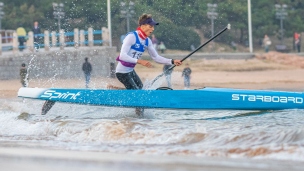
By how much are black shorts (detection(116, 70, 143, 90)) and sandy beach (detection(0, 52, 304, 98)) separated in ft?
34.5

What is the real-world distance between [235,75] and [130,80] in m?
22.6

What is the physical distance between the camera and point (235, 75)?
1438 inches

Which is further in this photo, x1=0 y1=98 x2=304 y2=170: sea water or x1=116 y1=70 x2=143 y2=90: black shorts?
x1=116 y1=70 x2=143 y2=90: black shorts

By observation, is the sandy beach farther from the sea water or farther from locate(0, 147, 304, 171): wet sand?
locate(0, 147, 304, 171): wet sand

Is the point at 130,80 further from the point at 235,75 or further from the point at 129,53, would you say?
the point at 235,75

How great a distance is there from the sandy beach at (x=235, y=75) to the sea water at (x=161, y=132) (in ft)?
32.0

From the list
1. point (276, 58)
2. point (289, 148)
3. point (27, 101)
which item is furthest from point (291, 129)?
point (276, 58)

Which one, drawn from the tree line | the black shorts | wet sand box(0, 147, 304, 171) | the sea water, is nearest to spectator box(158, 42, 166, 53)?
the tree line

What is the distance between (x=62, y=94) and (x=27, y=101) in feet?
9.28

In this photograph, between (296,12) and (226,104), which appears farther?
(296,12)

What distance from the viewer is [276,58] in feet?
142

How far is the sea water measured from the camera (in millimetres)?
10877

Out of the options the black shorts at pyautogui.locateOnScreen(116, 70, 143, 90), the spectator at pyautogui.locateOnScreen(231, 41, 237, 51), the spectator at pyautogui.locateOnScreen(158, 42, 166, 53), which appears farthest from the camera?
the spectator at pyautogui.locateOnScreen(231, 41, 237, 51)

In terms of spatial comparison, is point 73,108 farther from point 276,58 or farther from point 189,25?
point 189,25
